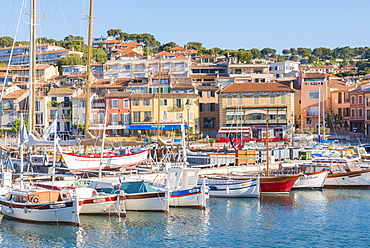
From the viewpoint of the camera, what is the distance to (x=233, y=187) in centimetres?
3881

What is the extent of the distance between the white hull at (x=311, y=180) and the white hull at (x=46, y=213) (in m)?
20.0

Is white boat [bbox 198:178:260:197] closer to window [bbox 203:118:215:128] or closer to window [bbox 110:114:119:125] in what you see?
window [bbox 110:114:119:125]

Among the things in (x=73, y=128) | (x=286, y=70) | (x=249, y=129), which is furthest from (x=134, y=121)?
(x=286, y=70)

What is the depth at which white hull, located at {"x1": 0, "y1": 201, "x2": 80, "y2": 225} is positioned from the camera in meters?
29.5

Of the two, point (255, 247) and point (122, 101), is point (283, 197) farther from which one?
point (122, 101)

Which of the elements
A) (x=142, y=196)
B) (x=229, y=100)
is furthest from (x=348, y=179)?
(x=229, y=100)

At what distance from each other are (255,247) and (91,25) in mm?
28041

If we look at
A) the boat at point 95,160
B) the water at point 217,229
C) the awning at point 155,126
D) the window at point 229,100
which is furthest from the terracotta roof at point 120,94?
the water at point 217,229

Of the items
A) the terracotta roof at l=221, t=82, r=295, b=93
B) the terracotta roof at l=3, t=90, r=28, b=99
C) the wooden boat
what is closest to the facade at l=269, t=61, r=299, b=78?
the terracotta roof at l=221, t=82, r=295, b=93

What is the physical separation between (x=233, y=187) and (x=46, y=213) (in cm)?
1385

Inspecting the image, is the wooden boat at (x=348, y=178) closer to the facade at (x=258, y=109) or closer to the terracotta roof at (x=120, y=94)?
the facade at (x=258, y=109)

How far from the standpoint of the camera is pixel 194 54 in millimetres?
128625

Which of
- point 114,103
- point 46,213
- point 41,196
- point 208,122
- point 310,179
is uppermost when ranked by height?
point 114,103

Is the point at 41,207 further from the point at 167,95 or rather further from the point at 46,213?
the point at 167,95
